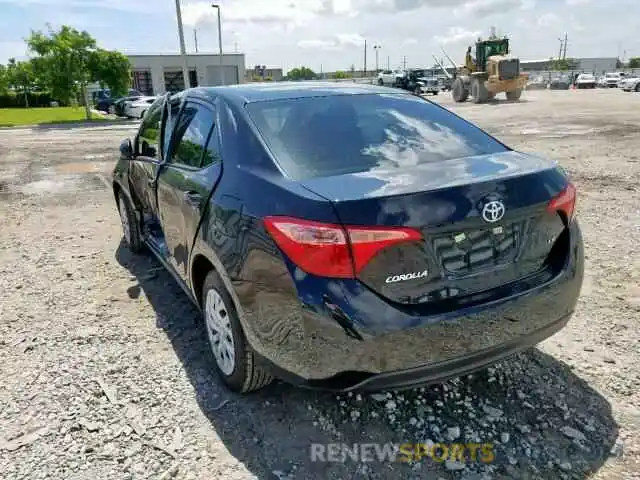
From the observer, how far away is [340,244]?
A: 2039 millimetres

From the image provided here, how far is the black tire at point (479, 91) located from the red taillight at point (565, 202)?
29283 mm

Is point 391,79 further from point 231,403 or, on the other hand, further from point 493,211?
point 493,211

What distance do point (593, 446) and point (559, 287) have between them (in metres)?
0.75

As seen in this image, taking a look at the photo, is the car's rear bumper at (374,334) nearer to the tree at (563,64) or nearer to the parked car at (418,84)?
the parked car at (418,84)

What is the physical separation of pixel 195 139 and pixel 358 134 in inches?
42.4

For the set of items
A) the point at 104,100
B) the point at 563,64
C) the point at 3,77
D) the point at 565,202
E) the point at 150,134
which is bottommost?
the point at 104,100

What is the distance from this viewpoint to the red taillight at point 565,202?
2.44m

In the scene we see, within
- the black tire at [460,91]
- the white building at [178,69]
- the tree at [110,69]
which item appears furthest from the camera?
the white building at [178,69]

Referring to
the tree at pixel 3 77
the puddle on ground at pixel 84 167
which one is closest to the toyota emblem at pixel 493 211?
the puddle on ground at pixel 84 167

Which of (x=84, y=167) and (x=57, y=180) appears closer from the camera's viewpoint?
(x=57, y=180)

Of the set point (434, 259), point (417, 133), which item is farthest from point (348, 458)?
point (417, 133)

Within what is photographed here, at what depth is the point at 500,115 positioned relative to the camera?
→ 848 inches

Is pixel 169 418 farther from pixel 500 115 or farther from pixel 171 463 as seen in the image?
pixel 500 115

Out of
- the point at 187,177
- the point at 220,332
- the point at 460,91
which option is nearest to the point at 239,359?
the point at 220,332
